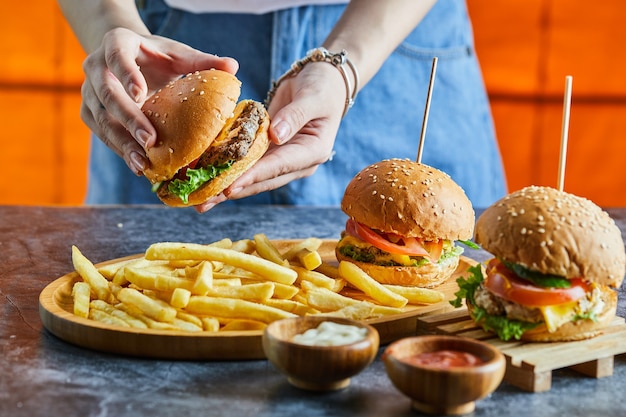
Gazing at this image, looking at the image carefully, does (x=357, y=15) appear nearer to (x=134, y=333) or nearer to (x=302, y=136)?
(x=302, y=136)

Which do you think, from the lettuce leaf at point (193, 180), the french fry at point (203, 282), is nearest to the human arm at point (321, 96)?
the lettuce leaf at point (193, 180)

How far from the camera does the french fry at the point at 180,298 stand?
245 cm

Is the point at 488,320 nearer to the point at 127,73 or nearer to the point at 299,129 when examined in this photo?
the point at 299,129

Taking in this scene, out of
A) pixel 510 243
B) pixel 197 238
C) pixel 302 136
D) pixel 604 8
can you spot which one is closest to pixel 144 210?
pixel 197 238

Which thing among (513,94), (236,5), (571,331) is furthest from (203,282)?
(513,94)

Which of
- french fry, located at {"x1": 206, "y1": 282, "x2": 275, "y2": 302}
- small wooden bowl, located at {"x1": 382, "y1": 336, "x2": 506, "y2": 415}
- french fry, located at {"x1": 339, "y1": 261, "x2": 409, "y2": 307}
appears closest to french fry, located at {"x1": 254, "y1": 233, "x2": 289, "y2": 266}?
french fry, located at {"x1": 339, "y1": 261, "x2": 409, "y2": 307}

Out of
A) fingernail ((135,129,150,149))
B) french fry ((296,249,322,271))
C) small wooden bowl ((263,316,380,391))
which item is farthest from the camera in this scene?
french fry ((296,249,322,271))

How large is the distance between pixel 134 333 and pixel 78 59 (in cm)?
553

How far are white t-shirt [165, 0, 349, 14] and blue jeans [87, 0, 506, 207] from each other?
0.03 meters

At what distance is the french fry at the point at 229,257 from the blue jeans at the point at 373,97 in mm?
1626

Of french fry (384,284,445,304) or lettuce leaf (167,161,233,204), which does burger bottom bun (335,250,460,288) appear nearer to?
french fry (384,284,445,304)

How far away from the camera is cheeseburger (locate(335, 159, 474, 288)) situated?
301 cm

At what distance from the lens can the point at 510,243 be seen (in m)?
2.33

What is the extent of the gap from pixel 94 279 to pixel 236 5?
6.21 feet
